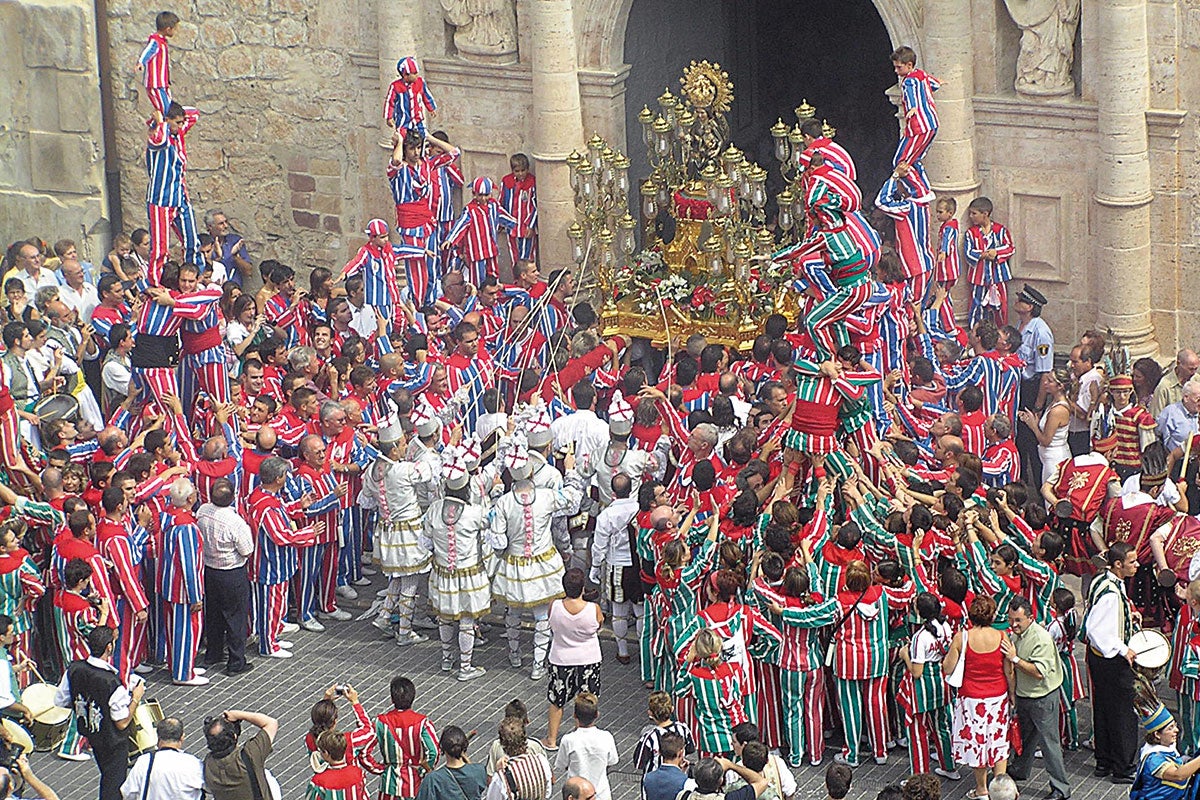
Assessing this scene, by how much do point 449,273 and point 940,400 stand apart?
178 inches

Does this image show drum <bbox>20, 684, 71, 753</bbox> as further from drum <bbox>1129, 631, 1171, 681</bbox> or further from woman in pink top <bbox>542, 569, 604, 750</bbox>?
drum <bbox>1129, 631, 1171, 681</bbox>

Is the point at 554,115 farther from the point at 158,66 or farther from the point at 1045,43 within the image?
the point at 1045,43

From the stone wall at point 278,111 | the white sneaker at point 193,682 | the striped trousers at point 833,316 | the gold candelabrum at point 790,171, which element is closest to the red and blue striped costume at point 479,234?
the stone wall at point 278,111

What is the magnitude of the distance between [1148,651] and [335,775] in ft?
14.6

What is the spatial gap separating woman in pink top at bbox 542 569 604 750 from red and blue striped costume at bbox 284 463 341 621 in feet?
7.01

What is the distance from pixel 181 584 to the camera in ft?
47.6

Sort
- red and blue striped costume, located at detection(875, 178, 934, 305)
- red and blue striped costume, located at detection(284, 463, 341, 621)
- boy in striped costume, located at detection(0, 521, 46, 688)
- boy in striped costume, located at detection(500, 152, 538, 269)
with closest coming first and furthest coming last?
1. boy in striped costume, located at detection(0, 521, 46, 688)
2. red and blue striped costume, located at detection(284, 463, 341, 621)
3. red and blue striped costume, located at detection(875, 178, 934, 305)
4. boy in striped costume, located at detection(500, 152, 538, 269)

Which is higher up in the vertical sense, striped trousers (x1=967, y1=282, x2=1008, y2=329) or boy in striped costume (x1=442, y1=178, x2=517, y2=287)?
boy in striped costume (x1=442, y1=178, x2=517, y2=287)

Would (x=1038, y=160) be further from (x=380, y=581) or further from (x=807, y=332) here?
(x=380, y=581)

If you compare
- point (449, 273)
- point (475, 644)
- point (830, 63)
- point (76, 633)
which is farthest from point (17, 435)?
point (830, 63)

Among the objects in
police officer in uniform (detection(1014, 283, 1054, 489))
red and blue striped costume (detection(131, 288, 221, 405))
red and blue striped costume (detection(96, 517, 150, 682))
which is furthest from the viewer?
police officer in uniform (detection(1014, 283, 1054, 489))

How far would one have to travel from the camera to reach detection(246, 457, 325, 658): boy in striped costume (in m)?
14.8

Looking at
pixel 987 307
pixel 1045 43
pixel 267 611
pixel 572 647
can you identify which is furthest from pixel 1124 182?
pixel 267 611

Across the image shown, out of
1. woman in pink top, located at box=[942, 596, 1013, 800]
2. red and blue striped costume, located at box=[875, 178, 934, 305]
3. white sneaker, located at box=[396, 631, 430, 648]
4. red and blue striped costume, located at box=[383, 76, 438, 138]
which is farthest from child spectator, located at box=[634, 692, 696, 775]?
red and blue striped costume, located at box=[383, 76, 438, 138]
